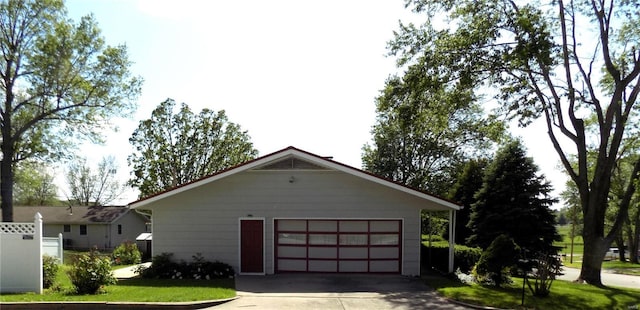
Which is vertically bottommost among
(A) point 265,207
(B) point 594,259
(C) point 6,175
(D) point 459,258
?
(D) point 459,258

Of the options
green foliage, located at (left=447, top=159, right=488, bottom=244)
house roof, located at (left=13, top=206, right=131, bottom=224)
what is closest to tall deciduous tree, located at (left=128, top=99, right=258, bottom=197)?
house roof, located at (left=13, top=206, right=131, bottom=224)

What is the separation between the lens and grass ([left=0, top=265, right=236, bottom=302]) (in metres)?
11.7

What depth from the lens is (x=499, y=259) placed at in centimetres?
1438

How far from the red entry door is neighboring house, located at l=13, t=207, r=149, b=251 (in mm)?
30366

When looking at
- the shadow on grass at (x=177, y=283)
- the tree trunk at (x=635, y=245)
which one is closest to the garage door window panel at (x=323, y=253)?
the shadow on grass at (x=177, y=283)

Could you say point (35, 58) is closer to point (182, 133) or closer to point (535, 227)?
point (182, 133)

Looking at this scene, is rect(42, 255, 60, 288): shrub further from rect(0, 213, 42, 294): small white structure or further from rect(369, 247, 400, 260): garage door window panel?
rect(369, 247, 400, 260): garage door window panel

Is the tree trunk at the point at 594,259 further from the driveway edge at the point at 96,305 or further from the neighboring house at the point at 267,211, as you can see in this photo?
the driveway edge at the point at 96,305

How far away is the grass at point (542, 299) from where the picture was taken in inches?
484

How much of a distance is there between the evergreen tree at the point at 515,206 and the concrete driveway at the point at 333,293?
7382 mm

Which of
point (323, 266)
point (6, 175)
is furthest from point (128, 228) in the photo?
point (323, 266)

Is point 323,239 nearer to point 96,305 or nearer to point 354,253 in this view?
point 354,253

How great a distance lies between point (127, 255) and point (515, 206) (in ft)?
60.0

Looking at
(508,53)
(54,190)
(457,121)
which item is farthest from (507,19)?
(54,190)
